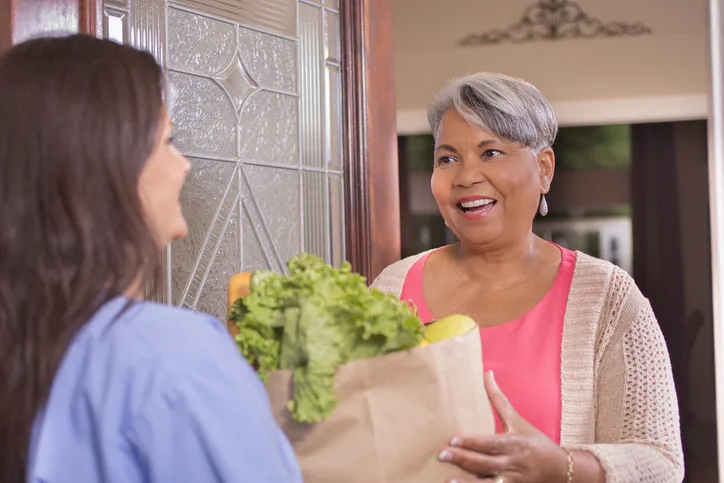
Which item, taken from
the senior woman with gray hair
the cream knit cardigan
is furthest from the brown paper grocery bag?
the cream knit cardigan

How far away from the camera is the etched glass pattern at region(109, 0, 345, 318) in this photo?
5.90ft

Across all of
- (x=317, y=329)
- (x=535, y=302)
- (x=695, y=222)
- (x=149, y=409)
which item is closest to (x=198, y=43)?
(x=535, y=302)

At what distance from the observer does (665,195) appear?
6676 mm

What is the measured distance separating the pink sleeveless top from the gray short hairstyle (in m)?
0.28

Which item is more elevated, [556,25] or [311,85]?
[556,25]

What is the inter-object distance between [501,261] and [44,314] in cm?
113

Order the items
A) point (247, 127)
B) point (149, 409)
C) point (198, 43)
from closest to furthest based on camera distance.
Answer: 1. point (149, 409)
2. point (198, 43)
3. point (247, 127)

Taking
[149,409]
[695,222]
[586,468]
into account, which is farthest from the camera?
[695,222]

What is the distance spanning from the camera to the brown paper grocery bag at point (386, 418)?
105cm

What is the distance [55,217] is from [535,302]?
110 centimetres

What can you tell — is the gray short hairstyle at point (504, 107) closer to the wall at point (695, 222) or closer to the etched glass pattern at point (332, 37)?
the etched glass pattern at point (332, 37)

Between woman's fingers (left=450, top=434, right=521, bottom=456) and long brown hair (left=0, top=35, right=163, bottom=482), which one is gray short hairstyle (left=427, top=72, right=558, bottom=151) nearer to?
woman's fingers (left=450, top=434, right=521, bottom=456)

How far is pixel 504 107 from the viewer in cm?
170

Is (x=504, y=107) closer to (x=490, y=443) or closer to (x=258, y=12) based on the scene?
(x=258, y=12)
